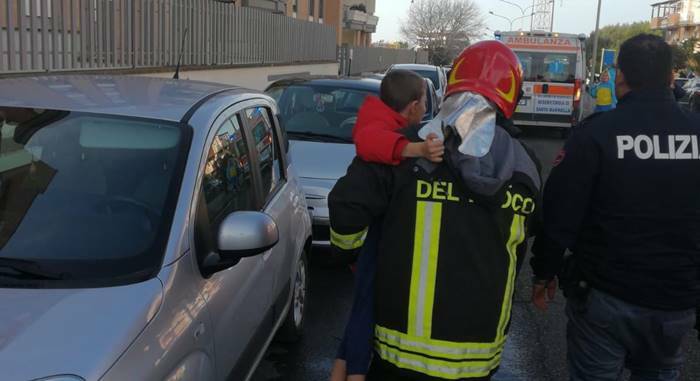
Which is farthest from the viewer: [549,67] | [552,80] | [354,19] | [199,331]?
[354,19]

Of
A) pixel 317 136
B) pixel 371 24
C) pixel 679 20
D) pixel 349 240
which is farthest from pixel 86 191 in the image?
pixel 679 20

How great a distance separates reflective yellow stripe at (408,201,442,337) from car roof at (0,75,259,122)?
4.49ft

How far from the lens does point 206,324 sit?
265 centimetres

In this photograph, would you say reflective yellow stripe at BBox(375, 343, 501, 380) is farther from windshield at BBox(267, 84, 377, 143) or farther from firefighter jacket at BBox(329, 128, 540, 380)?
windshield at BBox(267, 84, 377, 143)

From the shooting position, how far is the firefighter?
2.18 metres

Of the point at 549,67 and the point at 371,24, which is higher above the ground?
the point at 371,24

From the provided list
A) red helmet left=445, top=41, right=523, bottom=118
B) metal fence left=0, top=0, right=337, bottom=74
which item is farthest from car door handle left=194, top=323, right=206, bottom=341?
metal fence left=0, top=0, right=337, bottom=74

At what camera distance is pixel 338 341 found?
4.93 meters

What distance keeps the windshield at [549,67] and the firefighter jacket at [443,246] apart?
634 inches

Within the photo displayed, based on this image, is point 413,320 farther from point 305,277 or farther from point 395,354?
point 305,277

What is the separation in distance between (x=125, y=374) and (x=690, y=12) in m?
88.7

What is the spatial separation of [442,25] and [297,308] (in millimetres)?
65595

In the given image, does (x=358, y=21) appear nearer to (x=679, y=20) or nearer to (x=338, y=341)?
(x=338, y=341)

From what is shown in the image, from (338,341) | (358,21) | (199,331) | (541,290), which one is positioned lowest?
(338,341)
